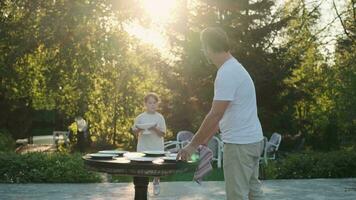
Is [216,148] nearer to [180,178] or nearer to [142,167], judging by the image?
[180,178]

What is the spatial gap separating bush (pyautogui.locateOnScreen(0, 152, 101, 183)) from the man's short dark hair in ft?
22.8

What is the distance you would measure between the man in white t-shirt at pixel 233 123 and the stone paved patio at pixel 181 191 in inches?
170

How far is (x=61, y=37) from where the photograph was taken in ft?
56.5

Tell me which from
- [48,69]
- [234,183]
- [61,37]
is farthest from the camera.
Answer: [48,69]

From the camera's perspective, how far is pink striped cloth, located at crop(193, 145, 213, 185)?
4.86 metres

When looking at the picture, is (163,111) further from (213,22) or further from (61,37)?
(61,37)

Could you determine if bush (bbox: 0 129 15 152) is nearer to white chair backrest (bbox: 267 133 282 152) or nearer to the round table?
white chair backrest (bbox: 267 133 282 152)

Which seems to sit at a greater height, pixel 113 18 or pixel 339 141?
pixel 113 18

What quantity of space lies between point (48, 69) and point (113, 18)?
286 centimetres

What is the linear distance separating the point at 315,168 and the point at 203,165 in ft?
26.1

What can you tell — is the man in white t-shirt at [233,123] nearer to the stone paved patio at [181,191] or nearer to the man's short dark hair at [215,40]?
the man's short dark hair at [215,40]

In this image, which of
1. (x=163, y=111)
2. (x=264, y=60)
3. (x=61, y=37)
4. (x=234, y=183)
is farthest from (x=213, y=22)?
(x=234, y=183)

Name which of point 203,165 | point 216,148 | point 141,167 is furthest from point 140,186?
point 216,148

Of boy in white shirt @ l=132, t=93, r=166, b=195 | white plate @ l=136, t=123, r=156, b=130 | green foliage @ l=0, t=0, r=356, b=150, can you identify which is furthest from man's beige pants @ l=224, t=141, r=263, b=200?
green foliage @ l=0, t=0, r=356, b=150
